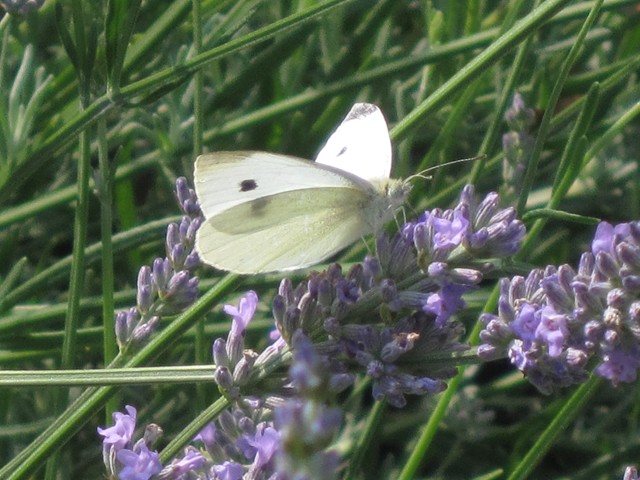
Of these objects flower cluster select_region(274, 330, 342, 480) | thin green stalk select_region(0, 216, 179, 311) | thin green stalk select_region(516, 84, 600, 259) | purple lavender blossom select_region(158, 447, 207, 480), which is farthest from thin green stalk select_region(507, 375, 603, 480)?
flower cluster select_region(274, 330, 342, 480)

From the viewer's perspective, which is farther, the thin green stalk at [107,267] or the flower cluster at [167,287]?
the thin green stalk at [107,267]

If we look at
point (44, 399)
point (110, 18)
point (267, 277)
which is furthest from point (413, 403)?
point (110, 18)

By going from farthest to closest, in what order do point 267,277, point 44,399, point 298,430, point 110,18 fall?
point 44,399
point 267,277
point 110,18
point 298,430

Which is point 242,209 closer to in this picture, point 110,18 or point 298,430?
point 110,18

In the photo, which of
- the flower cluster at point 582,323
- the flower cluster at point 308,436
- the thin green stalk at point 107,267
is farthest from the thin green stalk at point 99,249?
the flower cluster at point 308,436

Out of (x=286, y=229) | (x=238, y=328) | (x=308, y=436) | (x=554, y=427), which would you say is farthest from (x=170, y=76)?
(x=308, y=436)

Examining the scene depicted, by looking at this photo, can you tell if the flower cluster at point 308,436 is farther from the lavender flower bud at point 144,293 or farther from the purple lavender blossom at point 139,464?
the lavender flower bud at point 144,293
